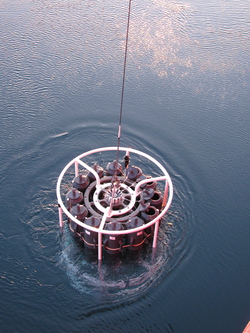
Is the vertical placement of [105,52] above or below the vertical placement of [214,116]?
above

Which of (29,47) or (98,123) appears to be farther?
(29,47)

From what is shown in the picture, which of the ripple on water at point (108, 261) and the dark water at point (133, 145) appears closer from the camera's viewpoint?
the dark water at point (133, 145)

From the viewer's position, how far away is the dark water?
612 inches

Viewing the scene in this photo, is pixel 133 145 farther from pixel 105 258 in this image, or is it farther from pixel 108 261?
pixel 108 261

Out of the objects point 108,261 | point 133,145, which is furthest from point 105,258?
point 133,145

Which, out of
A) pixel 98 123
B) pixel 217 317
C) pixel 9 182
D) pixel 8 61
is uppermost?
pixel 8 61

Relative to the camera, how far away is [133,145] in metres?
22.4

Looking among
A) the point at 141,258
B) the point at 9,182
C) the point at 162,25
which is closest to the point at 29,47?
the point at 162,25

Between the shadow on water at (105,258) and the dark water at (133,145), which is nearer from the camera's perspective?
the dark water at (133,145)

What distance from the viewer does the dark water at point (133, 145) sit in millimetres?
15539

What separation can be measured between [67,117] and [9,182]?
19.7ft

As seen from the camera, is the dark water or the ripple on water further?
the ripple on water

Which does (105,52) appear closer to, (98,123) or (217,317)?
(98,123)

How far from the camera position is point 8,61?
26906 millimetres
